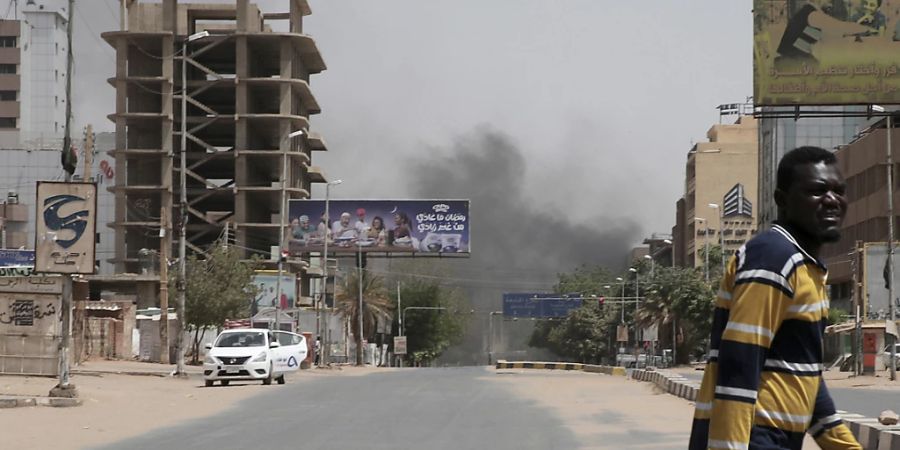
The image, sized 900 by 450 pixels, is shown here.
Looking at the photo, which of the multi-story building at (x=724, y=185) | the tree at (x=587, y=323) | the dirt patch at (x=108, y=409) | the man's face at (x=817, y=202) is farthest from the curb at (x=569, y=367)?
the tree at (x=587, y=323)

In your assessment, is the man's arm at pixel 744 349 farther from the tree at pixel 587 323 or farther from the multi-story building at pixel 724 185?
the tree at pixel 587 323

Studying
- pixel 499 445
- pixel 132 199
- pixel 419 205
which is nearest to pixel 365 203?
pixel 419 205

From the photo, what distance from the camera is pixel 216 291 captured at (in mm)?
64625

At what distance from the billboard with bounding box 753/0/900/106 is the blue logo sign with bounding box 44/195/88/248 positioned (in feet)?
61.4

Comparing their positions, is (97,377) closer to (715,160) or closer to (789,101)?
(789,101)

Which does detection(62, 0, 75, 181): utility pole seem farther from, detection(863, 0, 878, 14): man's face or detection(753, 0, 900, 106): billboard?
detection(863, 0, 878, 14): man's face

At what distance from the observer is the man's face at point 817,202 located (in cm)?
508

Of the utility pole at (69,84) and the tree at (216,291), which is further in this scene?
the tree at (216,291)

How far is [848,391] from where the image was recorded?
128ft

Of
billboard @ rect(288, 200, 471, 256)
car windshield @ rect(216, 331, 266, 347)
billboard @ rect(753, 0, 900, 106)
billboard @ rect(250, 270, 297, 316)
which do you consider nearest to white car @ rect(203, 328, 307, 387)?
car windshield @ rect(216, 331, 266, 347)

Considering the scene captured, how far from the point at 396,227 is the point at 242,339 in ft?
170

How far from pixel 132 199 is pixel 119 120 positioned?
6643 mm

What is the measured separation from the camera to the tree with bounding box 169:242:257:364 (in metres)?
64.3

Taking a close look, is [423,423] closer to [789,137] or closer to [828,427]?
[828,427]
